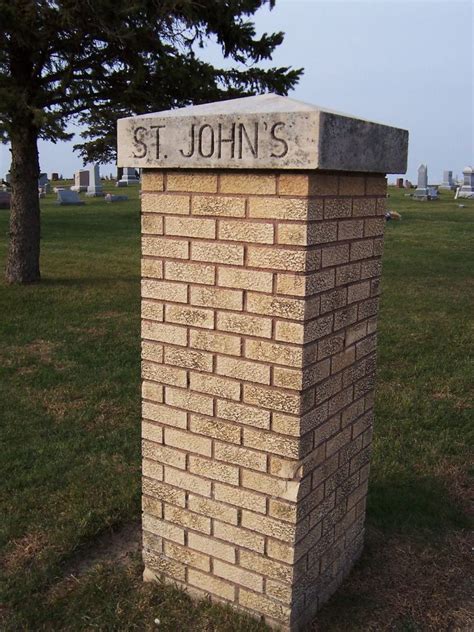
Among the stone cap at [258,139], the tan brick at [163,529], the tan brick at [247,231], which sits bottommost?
the tan brick at [163,529]

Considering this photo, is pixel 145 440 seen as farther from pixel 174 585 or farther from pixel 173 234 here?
pixel 173 234

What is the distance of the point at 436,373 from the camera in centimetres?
629

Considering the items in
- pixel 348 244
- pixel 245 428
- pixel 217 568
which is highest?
pixel 348 244

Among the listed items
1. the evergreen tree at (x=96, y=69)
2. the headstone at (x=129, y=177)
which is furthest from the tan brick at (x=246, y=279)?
the headstone at (x=129, y=177)

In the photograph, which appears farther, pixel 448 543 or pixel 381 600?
pixel 448 543

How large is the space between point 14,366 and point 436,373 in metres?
4.21

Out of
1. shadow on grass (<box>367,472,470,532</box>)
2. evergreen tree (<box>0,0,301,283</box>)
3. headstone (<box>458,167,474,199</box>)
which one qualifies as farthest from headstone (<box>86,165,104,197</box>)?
shadow on grass (<box>367,472,470,532</box>)

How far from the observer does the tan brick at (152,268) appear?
107 inches

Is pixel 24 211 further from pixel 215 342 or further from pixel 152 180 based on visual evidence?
pixel 215 342

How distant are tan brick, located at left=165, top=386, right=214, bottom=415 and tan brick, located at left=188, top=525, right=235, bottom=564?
586 millimetres

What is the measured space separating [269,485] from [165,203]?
48.4 inches

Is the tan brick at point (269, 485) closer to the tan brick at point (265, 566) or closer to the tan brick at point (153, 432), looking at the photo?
the tan brick at point (265, 566)

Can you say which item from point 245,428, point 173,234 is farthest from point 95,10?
point 245,428

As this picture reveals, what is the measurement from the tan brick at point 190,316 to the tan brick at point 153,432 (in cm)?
51
